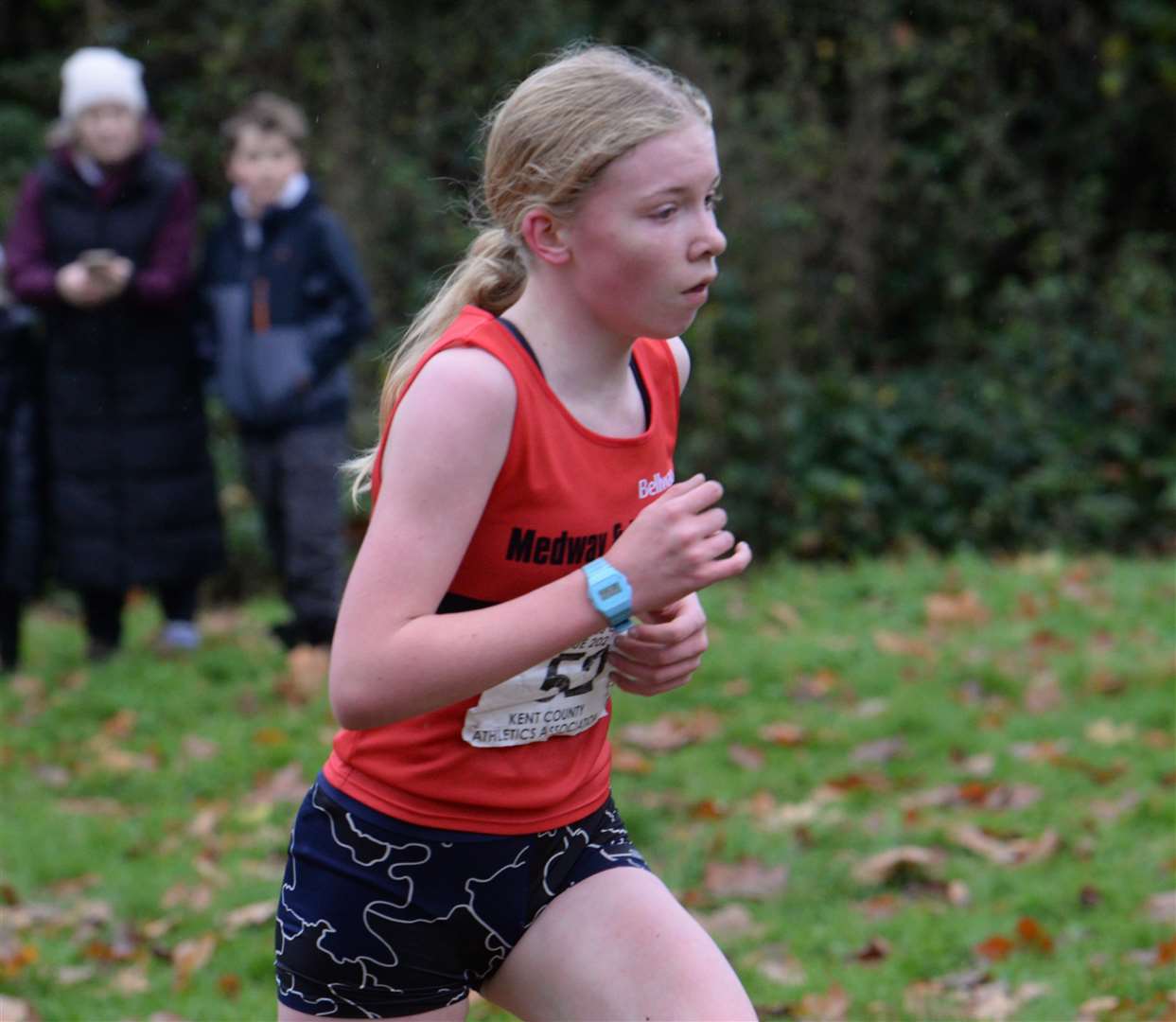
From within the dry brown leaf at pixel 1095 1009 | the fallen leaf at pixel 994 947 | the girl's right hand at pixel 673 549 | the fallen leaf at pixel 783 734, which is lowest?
the fallen leaf at pixel 783 734

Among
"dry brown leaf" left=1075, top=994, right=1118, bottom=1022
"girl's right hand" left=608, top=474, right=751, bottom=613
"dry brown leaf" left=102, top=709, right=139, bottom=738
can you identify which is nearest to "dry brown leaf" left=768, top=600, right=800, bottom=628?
"dry brown leaf" left=102, top=709, right=139, bottom=738

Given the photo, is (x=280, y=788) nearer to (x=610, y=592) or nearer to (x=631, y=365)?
(x=631, y=365)

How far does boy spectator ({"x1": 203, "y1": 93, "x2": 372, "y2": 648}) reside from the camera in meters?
6.18

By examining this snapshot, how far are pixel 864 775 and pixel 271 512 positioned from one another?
2.64 metres

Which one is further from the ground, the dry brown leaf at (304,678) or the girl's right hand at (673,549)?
the girl's right hand at (673,549)

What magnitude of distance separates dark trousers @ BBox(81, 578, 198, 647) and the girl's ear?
478 cm

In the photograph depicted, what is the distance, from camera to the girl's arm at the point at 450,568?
75.7 inches

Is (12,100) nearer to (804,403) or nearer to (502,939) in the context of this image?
(804,403)

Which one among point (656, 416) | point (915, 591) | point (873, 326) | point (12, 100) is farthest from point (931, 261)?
point (656, 416)

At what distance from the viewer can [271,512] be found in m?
6.48

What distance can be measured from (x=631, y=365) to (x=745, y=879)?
95.4 inches

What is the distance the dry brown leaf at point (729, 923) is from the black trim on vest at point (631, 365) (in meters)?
2.12

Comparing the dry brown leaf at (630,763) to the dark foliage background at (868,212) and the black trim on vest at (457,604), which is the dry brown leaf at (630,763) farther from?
the dark foliage background at (868,212)

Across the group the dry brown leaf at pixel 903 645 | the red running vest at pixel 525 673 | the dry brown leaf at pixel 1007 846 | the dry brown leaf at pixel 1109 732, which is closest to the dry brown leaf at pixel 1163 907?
the dry brown leaf at pixel 1007 846
